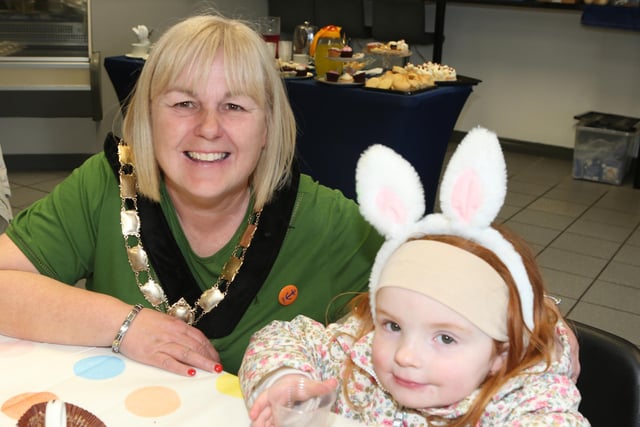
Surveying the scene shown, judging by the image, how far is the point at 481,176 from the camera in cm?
111

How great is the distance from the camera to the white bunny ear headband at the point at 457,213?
110 cm

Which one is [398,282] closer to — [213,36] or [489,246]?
[489,246]

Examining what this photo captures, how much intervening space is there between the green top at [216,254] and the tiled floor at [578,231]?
2144 mm

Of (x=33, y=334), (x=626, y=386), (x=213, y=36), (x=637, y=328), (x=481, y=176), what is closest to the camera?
(x=481, y=176)

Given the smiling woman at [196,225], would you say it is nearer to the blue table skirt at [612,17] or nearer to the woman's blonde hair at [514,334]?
the woman's blonde hair at [514,334]

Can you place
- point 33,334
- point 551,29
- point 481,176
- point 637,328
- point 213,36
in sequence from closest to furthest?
point 481,176 < point 33,334 < point 213,36 < point 637,328 < point 551,29

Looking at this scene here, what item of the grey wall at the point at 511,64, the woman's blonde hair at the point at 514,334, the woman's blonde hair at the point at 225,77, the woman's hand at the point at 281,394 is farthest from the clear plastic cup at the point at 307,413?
the grey wall at the point at 511,64

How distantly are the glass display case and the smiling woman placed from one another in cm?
386

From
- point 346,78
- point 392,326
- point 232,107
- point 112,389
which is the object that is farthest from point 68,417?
point 346,78

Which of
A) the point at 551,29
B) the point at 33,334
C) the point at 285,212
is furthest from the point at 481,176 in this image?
the point at 551,29

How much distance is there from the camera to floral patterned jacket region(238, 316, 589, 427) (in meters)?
1.13

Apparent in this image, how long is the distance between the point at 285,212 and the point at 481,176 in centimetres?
63

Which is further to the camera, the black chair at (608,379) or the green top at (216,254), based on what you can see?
the green top at (216,254)

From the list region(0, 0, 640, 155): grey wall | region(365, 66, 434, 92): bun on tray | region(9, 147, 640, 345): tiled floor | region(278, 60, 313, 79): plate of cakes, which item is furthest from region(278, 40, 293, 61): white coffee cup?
region(9, 147, 640, 345): tiled floor
